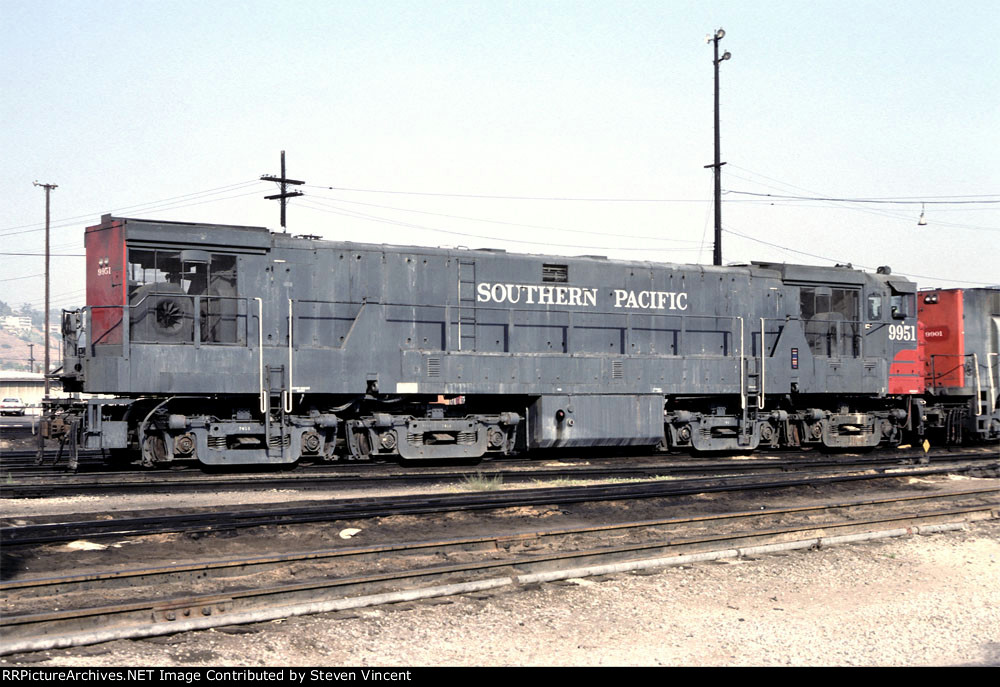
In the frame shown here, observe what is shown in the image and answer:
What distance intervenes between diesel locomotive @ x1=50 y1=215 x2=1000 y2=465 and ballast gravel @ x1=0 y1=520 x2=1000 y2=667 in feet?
27.3

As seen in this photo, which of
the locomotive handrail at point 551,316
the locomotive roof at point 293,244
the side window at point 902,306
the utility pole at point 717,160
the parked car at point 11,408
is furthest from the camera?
the parked car at point 11,408

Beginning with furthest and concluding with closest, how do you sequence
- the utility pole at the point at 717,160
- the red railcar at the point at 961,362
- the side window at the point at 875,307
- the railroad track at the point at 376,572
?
the utility pole at the point at 717,160
the red railcar at the point at 961,362
the side window at the point at 875,307
the railroad track at the point at 376,572

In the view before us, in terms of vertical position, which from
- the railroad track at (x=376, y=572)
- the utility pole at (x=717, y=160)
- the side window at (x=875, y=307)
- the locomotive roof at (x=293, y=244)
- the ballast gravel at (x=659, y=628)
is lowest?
the ballast gravel at (x=659, y=628)

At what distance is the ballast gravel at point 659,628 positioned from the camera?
6.18 meters

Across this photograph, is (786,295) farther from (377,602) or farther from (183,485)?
(377,602)

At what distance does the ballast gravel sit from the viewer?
6176 millimetres

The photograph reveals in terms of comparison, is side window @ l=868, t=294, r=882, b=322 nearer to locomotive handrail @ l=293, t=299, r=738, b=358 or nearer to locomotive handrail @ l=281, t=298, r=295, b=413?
locomotive handrail @ l=293, t=299, r=738, b=358

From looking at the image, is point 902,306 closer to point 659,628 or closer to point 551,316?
point 551,316

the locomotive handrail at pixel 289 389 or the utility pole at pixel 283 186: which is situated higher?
the utility pole at pixel 283 186

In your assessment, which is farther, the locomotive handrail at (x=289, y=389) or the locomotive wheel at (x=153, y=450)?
the locomotive handrail at (x=289, y=389)

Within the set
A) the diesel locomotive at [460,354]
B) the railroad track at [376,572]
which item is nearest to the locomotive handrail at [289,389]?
the diesel locomotive at [460,354]

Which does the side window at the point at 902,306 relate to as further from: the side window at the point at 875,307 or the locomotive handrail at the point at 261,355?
the locomotive handrail at the point at 261,355

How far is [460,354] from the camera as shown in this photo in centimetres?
1688

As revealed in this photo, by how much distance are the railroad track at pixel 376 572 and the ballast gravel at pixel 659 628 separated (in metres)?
0.13
